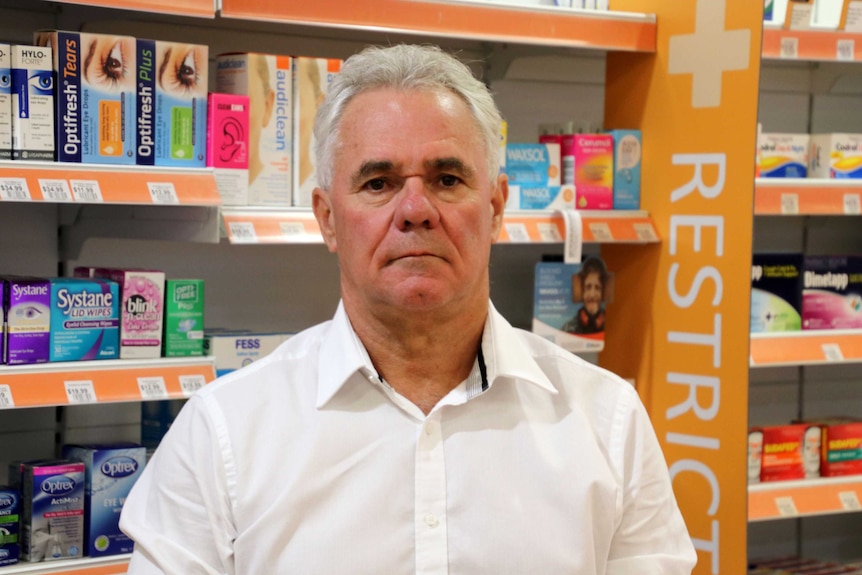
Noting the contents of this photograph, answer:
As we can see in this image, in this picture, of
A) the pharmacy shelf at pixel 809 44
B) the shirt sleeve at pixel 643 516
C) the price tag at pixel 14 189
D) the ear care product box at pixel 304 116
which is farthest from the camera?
the pharmacy shelf at pixel 809 44

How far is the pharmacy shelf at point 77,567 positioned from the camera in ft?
8.13

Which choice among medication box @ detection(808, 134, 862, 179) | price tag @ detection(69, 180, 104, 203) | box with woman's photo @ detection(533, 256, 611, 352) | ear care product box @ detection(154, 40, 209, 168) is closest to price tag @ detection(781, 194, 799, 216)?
medication box @ detection(808, 134, 862, 179)

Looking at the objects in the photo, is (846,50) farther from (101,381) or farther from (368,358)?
(101,381)

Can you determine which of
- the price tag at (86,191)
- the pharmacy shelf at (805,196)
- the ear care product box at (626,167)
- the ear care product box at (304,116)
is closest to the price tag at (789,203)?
the pharmacy shelf at (805,196)

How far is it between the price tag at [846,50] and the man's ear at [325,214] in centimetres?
217

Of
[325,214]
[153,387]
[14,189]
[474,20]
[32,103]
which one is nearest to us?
[325,214]

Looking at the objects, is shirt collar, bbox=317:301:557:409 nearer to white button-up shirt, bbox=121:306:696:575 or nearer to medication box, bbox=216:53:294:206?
white button-up shirt, bbox=121:306:696:575

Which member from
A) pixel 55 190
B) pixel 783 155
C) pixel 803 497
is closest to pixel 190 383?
pixel 55 190

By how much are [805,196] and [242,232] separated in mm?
1779

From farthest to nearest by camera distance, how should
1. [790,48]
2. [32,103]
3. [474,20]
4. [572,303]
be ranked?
[572,303] < [790,48] < [474,20] < [32,103]

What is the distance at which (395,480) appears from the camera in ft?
5.48

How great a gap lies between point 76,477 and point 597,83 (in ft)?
7.52

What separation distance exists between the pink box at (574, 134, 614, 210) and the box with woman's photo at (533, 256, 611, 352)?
0.19m

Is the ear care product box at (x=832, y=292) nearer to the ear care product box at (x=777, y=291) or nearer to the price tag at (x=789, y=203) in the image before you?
the ear care product box at (x=777, y=291)
